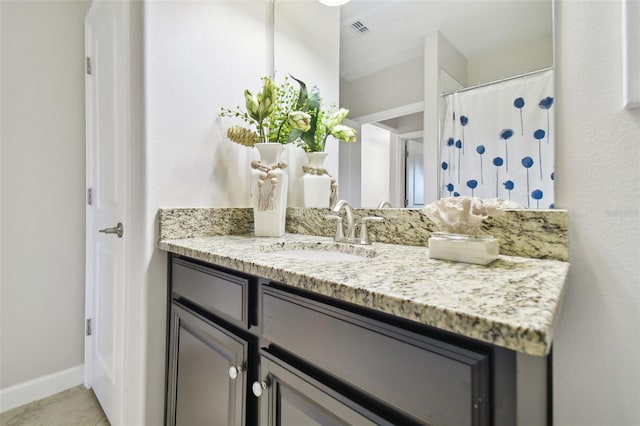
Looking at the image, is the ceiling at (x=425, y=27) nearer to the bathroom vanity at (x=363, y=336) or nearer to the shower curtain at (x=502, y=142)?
the shower curtain at (x=502, y=142)

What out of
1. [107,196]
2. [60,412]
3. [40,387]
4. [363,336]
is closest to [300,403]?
[363,336]

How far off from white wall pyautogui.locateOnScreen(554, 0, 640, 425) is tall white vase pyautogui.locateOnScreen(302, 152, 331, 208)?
0.82 metres

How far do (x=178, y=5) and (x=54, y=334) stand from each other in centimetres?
180

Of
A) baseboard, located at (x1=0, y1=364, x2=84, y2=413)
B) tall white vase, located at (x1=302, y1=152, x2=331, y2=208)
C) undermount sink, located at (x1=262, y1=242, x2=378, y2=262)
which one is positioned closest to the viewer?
undermount sink, located at (x1=262, y1=242, x2=378, y2=262)

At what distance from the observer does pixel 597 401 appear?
604mm

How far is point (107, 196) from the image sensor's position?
4.53 ft

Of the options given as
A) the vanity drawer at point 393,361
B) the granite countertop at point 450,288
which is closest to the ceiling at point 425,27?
the granite countertop at point 450,288

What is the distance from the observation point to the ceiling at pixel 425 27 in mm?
786

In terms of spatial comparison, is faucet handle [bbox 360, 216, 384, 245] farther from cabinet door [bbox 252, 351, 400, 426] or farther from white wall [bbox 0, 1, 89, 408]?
white wall [bbox 0, 1, 89, 408]

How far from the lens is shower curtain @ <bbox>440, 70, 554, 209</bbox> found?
2.42 feet

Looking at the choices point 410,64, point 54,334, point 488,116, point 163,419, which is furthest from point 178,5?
point 54,334

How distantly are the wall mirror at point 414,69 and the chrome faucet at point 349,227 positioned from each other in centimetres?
11

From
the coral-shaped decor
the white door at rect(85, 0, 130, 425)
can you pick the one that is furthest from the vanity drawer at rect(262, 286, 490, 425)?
the white door at rect(85, 0, 130, 425)

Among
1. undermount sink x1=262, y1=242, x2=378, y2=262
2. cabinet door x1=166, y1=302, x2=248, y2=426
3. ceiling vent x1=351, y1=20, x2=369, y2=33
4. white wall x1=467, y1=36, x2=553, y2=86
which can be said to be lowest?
cabinet door x1=166, y1=302, x2=248, y2=426
